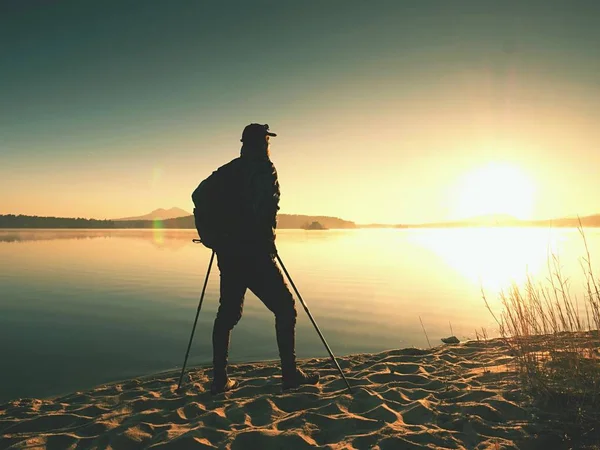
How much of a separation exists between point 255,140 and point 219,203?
3.42 feet

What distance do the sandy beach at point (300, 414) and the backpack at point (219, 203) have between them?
2227 millimetres

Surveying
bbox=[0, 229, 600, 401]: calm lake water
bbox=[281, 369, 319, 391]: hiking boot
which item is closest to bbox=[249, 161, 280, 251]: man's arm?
bbox=[281, 369, 319, 391]: hiking boot

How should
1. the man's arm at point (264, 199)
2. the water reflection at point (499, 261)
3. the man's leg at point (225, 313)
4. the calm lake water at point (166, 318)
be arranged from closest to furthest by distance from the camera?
the man's arm at point (264, 199) → the man's leg at point (225, 313) → the calm lake water at point (166, 318) → the water reflection at point (499, 261)

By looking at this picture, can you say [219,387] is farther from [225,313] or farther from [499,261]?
[499,261]

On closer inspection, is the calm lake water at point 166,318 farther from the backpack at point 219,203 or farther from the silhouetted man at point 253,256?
the backpack at point 219,203

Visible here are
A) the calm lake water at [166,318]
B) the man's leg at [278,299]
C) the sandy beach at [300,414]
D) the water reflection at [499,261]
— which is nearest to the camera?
the sandy beach at [300,414]

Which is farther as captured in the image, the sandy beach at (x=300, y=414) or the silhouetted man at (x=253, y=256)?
the silhouetted man at (x=253, y=256)

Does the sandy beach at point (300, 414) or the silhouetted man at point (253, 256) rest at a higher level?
the silhouetted man at point (253, 256)

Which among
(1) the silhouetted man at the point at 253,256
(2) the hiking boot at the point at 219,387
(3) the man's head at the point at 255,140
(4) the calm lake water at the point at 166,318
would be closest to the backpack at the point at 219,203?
(1) the silhouetted man at the point at 253,256

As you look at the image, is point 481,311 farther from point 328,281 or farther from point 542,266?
point 542,266

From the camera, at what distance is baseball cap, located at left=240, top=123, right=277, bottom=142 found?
5.73m

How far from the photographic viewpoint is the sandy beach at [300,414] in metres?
4.04

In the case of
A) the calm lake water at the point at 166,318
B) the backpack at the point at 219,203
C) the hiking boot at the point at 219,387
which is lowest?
the calm lake water at the point at 166,318

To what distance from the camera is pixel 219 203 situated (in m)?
5.64
